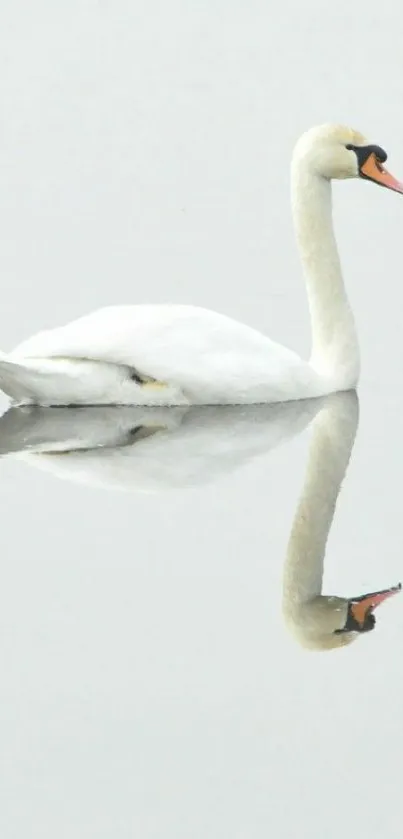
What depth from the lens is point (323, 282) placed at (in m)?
12.6

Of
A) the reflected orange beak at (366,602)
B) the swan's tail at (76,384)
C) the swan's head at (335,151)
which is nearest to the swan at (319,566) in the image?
the reflected orange beak at (366,602)

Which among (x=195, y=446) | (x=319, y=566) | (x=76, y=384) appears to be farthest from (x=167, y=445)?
(x=319, y=566)

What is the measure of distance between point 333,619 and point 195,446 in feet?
7.85

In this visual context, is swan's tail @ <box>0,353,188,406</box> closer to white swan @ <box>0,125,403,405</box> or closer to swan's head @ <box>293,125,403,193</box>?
white swan @ <box>0,125,403,405</box>

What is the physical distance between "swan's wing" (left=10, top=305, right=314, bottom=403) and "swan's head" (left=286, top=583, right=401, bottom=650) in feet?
8.94

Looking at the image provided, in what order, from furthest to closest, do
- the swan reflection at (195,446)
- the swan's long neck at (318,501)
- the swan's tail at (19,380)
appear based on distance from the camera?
the swan's tail at (19,380), the swan reflection at (195,446), the swan's long neck at (318,501)

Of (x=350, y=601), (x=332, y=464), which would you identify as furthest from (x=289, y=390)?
(x=350, y=601)

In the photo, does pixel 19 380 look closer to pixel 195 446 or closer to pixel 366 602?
pixel 195 446

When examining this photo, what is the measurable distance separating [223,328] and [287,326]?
6.64 feet

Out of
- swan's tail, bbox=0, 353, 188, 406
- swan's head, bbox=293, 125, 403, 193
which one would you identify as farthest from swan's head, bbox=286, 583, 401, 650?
swan's head, bbox=293, 125, 403, 193

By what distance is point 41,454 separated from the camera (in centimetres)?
1094

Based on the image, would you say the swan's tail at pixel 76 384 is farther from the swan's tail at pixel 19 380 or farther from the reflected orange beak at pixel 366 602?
the reflected orange beak at pixel 366 602

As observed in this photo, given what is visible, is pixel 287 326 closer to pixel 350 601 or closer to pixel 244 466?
pixel 244 466

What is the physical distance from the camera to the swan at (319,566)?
8703 mm
